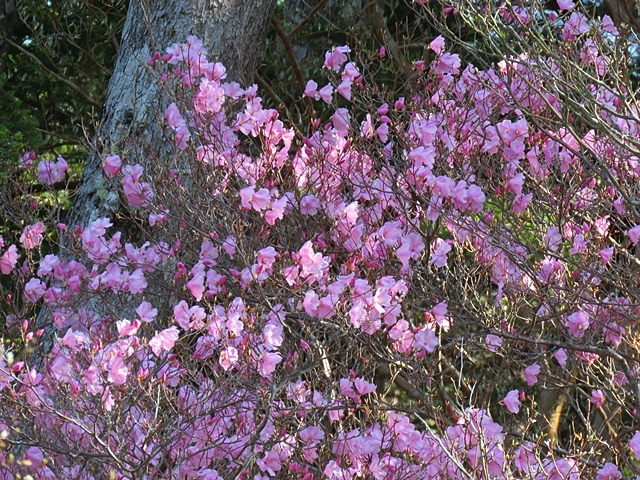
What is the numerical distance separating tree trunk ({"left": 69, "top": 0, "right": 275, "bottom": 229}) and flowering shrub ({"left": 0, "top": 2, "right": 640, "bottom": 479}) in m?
0.33

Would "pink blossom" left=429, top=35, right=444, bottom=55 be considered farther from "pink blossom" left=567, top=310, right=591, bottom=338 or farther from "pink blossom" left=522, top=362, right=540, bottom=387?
"pink blossom" left=522, top=362, right=540, bottom=387

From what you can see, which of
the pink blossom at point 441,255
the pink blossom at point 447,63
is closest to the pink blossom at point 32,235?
the pink blossom at point 441,255

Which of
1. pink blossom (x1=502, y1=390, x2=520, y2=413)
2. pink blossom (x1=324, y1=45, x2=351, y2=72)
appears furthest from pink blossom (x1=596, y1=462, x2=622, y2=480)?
pink blossom (x1=324, y1=45, x2=351, y2=72)

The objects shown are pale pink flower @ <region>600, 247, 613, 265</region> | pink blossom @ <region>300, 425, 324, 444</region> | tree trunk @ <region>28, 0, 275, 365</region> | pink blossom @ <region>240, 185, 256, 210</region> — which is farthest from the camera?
tree trunk @ <region>28, 0, 275, 365</region>

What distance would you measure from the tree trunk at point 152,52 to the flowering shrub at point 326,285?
33cm

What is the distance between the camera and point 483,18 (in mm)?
3207

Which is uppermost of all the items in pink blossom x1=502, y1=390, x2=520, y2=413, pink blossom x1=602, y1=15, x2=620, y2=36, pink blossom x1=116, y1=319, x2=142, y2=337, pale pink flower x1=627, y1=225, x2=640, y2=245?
pink blossom x1=602, y1=15, x2=620, y2=36

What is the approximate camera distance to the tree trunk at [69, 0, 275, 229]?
15.2ft

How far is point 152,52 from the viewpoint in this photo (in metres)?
4.89

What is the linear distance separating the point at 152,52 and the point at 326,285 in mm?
1915

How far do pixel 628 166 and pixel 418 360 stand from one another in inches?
45.6

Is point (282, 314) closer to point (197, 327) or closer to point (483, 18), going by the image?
point (197, 327)

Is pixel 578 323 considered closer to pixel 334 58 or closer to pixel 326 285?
pixel 326 285

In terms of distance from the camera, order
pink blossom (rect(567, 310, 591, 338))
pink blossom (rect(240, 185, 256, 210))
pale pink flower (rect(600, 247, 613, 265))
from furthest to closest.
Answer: pink blossom (rect(567, 310, 591, 338))
pale pink flower (rect(600, 247, 613, 265))
pink blossom (rect(240, 185, 256, 210))
